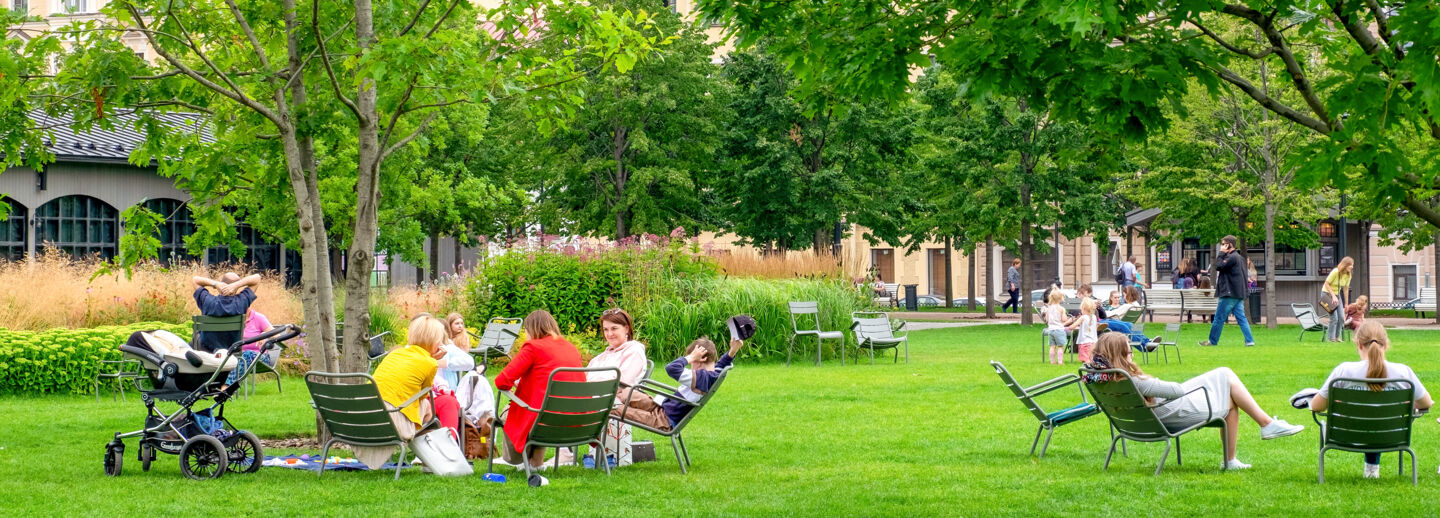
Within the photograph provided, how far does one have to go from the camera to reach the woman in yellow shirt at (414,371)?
9.51 metres

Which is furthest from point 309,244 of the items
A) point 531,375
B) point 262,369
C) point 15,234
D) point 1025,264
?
point 1025,264

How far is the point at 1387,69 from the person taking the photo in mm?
6758

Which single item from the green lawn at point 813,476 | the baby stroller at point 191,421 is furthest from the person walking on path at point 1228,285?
the baby stroller at point 191,421

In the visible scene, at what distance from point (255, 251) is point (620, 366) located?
86.5 feet

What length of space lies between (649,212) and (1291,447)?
27739 millimetres

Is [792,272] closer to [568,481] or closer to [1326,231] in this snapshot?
[568,481]

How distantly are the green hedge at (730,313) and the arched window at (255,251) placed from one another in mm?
15501

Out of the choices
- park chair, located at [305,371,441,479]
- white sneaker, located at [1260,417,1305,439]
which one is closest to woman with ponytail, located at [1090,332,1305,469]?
white sneaker, located at [1260,417,1305,439]

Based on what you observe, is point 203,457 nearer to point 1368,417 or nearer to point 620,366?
point 620,366

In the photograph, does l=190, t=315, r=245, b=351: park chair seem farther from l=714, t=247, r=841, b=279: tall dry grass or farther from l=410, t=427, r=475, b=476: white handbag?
l=714, t=247, r=841, b=279: tall dry grass

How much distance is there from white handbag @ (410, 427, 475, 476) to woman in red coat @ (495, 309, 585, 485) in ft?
1.19

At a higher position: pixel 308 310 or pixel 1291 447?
pixel 308 310

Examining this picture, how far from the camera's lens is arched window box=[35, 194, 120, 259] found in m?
30.3

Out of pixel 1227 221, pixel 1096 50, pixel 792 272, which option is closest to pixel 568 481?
pixel 1096 50
